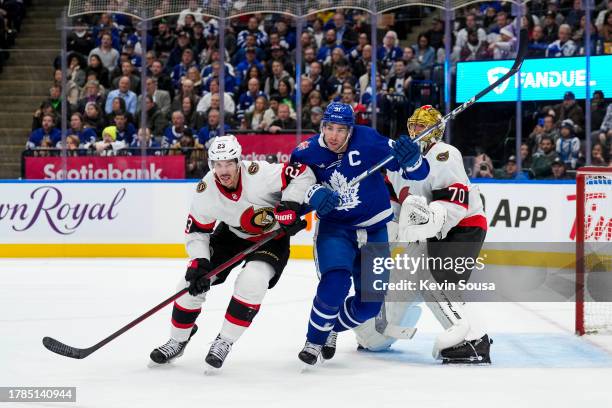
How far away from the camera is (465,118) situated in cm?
845

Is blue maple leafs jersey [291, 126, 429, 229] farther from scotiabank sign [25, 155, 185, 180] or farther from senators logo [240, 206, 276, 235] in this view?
scotiabank sign [25, 155, 185, 180]

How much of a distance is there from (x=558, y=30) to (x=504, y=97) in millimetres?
703

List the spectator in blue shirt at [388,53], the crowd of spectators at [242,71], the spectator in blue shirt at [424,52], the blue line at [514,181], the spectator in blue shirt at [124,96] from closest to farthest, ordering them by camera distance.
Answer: the blue line at [514,181]
the crowd of spectators at [242,71]
the spectator in blue shirt at [424,52]
the spectator in blue shirt at [388,53]
the spectator in blue shirt at [124,96]

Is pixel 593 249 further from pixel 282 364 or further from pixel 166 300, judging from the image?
pixel 166 300

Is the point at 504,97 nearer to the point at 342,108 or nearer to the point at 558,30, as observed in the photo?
the point at 558,30

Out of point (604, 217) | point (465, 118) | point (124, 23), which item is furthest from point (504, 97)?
point (124, 23)

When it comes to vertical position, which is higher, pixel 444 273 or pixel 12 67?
pixel 12 67

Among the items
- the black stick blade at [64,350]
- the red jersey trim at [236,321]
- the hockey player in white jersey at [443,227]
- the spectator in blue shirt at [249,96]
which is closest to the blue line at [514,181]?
the spectator in blue shirt at [249,96]

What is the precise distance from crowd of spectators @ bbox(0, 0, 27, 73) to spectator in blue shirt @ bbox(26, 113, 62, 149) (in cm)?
65

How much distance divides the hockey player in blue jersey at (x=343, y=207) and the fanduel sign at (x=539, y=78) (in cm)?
417

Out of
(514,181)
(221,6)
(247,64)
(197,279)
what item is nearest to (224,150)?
(197,279)

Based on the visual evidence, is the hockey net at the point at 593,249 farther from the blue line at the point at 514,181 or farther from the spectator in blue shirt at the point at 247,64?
the spectator in blue shirt at the point at 247,64

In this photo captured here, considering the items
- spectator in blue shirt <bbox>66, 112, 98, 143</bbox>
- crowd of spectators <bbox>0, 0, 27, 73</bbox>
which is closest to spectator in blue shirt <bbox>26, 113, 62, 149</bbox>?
spectator in blue shirt <bbox>66, 112, 98, 143</bbox>

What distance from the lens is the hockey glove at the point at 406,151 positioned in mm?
4145
